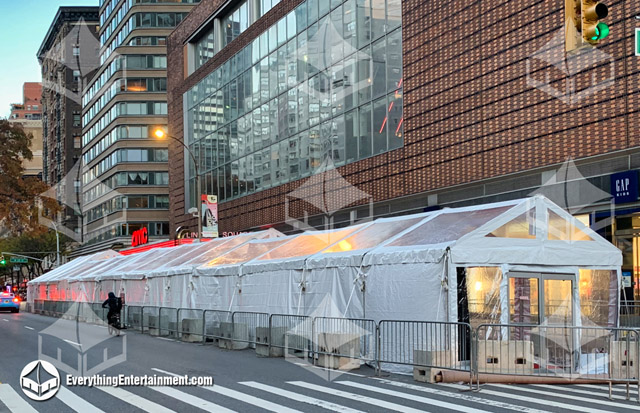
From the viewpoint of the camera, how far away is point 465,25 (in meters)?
26.6

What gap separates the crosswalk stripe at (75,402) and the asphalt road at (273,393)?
1 centimetres

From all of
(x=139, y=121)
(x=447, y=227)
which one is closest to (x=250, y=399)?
(x=447, y=227)

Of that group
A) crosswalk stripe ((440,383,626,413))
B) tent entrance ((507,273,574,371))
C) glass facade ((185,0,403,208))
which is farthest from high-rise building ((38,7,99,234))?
crosswalk stripe ((440,383,626,413))

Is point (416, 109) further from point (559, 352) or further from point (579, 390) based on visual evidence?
point (579, 390)

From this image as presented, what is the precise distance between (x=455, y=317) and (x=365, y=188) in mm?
18121

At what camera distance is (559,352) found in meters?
14.6

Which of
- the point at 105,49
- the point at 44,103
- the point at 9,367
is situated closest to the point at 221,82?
the point at 9,367

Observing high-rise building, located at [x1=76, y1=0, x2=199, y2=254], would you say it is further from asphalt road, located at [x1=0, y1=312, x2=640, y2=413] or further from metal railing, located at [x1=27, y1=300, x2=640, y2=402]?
asphalt road, located at [x1=0, y1=312, x2=640, y2=413]

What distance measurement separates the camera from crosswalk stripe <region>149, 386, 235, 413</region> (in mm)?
10734

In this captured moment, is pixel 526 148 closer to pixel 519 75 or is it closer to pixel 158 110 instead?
pixel 519 75

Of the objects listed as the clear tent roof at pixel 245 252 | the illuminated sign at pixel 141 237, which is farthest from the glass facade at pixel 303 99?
the illuminated sign at pixel 141 237

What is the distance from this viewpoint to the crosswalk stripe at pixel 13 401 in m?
10.8

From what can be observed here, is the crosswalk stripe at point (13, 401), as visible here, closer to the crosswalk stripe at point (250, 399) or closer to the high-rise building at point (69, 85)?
the crosswalk stripe at point (250, 399)

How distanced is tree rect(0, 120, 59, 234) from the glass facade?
1320 centimetres
